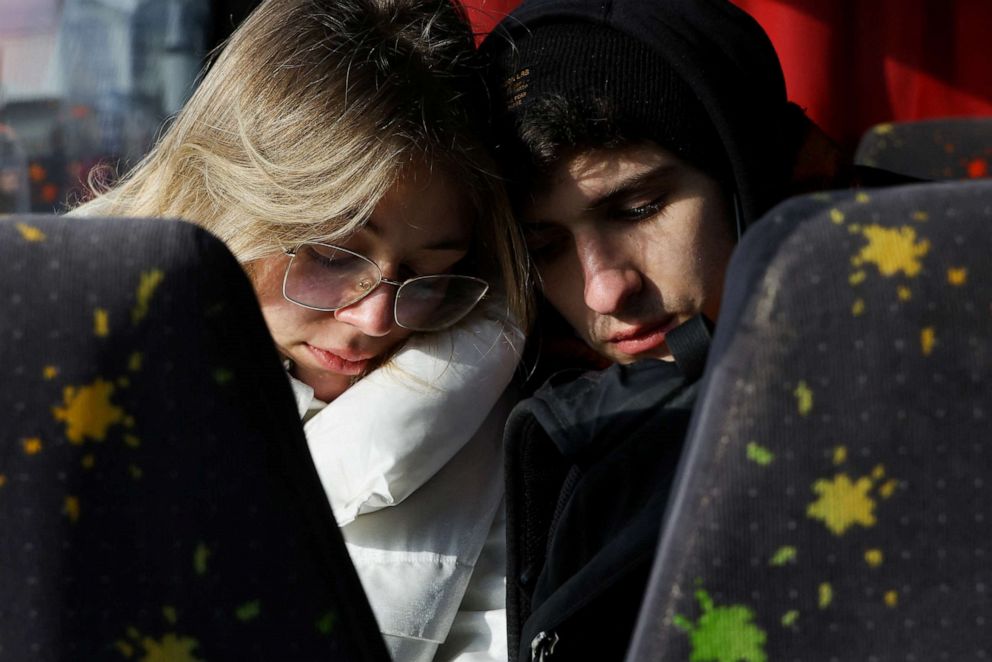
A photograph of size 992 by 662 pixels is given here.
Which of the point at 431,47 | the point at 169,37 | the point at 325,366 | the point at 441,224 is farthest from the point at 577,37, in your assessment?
the point at 169,37

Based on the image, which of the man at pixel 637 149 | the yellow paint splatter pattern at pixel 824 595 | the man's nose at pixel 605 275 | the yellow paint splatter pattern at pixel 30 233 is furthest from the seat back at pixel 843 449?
the man's nose at pixel 605 275

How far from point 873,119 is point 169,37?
1.83m

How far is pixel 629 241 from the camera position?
52.7 inches

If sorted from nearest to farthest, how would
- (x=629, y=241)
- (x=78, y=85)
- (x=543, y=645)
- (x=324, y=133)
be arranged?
(x=543, y=645) → (x=324, y=133) → (x=629, y=241) → (x=78, y=85)

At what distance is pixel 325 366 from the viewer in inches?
51.3

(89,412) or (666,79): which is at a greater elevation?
(89,412)

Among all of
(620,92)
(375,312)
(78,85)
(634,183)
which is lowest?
(78,85)

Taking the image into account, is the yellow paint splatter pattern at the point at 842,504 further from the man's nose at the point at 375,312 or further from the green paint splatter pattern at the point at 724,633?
the man's nose at the point at 375,312

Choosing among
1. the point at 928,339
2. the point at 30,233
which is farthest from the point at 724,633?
the point at 30,233

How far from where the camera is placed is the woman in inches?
45.9

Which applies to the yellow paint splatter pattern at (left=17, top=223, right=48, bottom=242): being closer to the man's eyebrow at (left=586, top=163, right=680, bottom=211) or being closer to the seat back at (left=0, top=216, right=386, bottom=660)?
the seat back at (left=0, top=216, right=386, bottom=660)

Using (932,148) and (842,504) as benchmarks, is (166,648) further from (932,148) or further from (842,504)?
(932,148)

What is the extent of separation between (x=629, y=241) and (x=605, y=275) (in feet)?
0.20

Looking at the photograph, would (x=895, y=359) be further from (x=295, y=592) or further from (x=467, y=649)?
(x=467, y=649)
